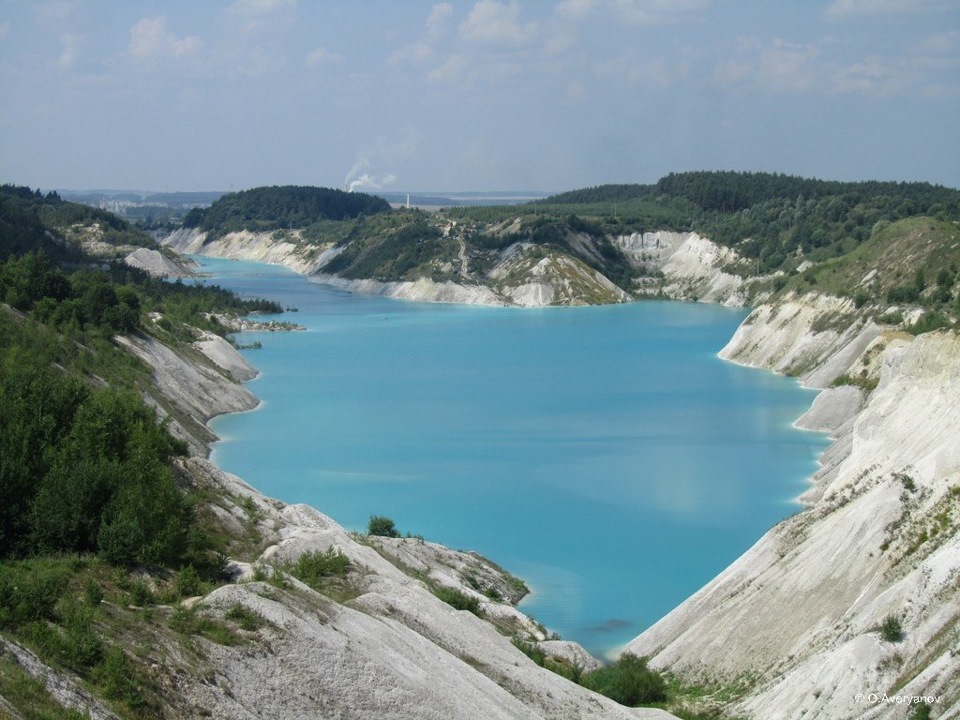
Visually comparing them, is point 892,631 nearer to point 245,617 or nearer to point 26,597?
point 245,617

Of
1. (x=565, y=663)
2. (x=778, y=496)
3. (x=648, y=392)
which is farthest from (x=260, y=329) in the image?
(x=565, y=663)

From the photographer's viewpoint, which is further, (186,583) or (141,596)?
(186,583)

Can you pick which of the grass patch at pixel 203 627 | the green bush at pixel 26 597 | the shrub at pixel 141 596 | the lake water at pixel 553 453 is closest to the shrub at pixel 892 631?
the lake water at pixel 553 453

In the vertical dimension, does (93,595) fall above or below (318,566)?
above

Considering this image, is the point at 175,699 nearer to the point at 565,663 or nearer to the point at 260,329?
the point at 565,663

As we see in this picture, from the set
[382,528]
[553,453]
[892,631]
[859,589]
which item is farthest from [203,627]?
[553,453]

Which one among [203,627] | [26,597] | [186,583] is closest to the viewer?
[26,597]

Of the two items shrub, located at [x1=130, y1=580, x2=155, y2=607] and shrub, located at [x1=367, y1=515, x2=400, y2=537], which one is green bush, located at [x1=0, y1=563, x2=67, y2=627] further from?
shrub, located at [x1=367, y1=515, x2=400, y2=537]
